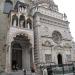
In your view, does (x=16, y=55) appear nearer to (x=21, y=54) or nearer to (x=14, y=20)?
(x=21, y=54)

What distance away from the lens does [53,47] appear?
67.5 feet

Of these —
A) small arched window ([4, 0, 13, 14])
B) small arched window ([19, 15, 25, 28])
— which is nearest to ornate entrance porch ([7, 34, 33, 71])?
small arched window ([19, 15, 25, 28])

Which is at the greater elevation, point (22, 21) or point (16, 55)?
point (22, 21)

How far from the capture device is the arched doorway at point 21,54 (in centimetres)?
1955

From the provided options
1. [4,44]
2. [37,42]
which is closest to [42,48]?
[37,42]

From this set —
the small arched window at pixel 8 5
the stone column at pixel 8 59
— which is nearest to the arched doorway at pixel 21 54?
the stone column at pixel 8 59

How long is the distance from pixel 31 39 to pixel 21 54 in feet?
10.7

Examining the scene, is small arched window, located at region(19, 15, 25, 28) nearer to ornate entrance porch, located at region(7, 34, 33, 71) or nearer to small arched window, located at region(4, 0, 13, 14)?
ornate entrance porch, located at region(7, 34, 33, 71)

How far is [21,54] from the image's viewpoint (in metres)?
20.3

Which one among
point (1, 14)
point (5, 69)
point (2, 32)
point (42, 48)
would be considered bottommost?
point (5, 69)

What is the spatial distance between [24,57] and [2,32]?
496 centimetres

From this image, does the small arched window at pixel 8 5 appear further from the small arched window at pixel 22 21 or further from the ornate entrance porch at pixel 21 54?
the ornate entrance porch at pixel 21 54

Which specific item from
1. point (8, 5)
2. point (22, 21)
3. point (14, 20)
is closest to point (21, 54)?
point (22, 21)

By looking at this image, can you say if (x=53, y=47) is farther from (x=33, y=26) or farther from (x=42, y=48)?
(x=33, y=26)
